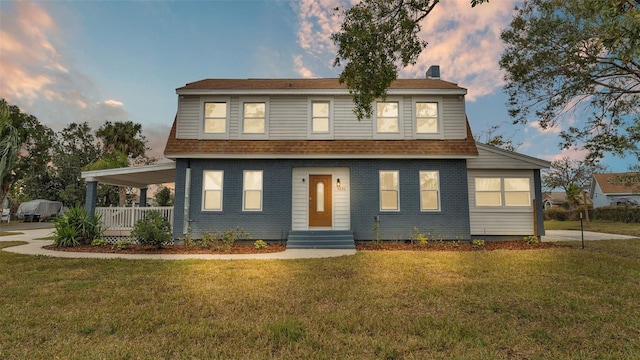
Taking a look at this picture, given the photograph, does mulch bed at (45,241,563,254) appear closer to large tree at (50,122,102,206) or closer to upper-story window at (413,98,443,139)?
upper-story window at (413,98,443,139)

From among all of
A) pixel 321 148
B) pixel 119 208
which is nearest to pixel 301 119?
pixel 321 148

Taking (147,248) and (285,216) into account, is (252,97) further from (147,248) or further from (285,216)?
(147,248)

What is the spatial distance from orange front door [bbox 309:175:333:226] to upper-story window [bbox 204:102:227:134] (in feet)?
13.3

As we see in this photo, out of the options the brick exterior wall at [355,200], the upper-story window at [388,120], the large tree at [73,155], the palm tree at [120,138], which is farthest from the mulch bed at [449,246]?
the large tree at [73,155]

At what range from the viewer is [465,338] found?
361 cm

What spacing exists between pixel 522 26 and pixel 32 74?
20398mm

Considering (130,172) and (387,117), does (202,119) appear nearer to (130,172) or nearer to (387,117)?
(130,172)

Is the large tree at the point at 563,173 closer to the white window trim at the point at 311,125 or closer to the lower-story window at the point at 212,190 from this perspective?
the white window trim at the point at 311,125

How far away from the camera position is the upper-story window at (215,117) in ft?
40.2

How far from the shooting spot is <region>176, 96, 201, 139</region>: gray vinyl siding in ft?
39.9

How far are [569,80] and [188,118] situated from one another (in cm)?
1464

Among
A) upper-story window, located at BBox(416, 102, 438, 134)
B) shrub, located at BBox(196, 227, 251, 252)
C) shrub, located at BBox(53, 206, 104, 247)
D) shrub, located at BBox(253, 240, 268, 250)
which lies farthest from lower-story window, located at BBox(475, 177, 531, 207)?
shrub, located at BBox(53, 206, 104, 247)

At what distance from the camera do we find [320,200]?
12070 mm

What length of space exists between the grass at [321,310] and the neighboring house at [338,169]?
3.97m
